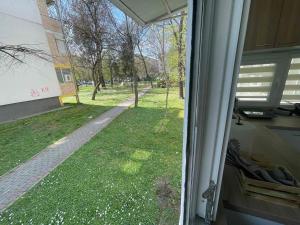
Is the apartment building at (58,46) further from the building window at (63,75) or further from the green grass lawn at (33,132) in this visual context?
the green grass lawn at (33,132)

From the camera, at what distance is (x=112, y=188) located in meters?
1.40

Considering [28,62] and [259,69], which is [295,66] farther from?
[28,62]

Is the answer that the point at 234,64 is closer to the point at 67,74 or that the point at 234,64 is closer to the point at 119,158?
the point at 119,158

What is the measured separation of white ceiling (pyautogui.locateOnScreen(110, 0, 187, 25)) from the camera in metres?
1.10

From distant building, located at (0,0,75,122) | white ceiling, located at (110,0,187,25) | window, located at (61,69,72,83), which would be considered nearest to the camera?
white ceiling, located at (110,0,187,25)

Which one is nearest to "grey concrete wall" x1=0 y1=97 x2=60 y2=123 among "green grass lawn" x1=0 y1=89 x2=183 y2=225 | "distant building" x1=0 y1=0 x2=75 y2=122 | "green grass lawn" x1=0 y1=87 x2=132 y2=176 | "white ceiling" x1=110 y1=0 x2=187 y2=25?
"distant building" x1=0 y1=0 x2=75 y2=122

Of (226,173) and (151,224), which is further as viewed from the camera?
(151,224)

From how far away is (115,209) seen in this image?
46.2 inches

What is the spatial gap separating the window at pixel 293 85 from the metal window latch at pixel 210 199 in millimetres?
1425

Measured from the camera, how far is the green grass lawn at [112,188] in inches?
44.1

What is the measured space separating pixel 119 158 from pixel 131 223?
0.90 m

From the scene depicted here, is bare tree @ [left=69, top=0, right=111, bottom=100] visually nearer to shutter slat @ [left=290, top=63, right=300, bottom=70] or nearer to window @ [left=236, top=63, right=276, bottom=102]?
window @ [left=236, top=63, right=276, bottom=102]

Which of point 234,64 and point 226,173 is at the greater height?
point 234,64

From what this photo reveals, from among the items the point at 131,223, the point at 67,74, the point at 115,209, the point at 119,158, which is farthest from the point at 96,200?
the point at 67,74
